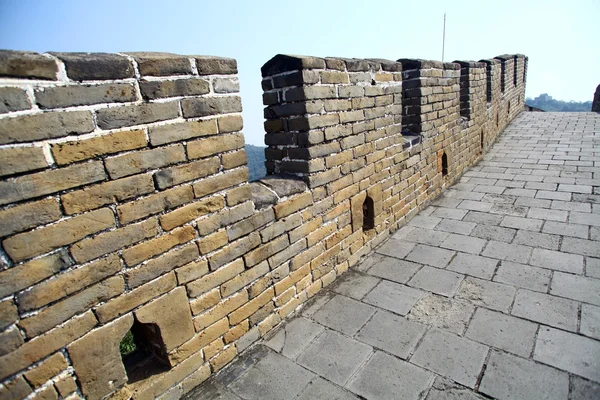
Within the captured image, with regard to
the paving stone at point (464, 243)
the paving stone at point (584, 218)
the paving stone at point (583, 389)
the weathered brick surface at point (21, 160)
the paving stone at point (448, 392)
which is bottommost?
the paving stone at point (448, 392)

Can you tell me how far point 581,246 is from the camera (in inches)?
118

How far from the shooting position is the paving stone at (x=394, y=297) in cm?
244

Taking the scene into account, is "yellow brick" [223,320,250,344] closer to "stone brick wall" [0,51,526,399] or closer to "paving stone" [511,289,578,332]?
"stone brick wall" [0,51,526,399]

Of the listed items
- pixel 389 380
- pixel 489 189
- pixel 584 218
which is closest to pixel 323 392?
pixel 389 380

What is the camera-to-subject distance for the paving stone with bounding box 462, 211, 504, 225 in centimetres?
367

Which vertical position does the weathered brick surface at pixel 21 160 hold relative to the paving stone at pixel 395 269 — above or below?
above

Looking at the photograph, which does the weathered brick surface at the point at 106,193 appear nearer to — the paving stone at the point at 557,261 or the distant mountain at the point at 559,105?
the paving stone at the point at 557,261

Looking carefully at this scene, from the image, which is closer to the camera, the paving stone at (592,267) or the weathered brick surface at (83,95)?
the weathered brick surface at (83,95)

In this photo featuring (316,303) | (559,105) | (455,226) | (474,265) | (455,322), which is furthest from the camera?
(559,105)

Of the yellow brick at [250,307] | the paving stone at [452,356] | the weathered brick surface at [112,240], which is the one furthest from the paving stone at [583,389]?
the weathered brick surface at [112,240]

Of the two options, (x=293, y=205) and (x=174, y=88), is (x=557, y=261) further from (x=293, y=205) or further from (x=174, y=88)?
(x=174, y=88)

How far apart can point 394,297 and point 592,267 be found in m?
1.68

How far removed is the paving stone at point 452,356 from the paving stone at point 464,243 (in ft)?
4.12

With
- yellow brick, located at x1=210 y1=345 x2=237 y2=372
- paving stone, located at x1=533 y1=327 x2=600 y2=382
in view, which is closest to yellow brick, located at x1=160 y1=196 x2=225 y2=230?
→ yellow brick, located at x1=210 y1=345 x2=237 y2=372
